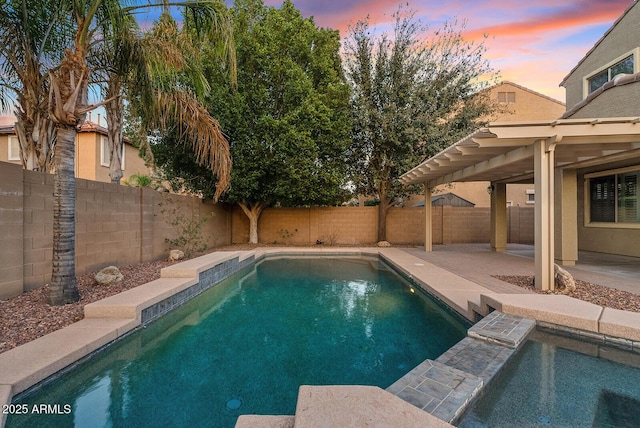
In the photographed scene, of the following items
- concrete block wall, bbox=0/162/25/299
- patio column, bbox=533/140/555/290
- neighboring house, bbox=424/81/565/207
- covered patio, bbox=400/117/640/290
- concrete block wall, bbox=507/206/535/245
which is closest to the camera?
concrete block wall, bbox=0/162/25/299

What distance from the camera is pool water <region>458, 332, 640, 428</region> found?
238 cm

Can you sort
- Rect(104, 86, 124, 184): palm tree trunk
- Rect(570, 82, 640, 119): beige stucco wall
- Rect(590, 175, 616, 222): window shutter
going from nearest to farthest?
Rect(570, 82, 640, 119): beige stucco wall
Rect(104, 86, 124, 184): palm tree trunk
Rect(590, 175, 616, 222): window shutter

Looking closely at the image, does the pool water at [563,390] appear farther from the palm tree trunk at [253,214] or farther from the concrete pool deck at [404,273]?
the palm tree trunk at [253,214]

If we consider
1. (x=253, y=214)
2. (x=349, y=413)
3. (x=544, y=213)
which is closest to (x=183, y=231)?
(x=253, y=214)

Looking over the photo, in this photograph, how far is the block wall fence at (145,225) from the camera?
479 cm

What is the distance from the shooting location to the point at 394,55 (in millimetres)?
12914

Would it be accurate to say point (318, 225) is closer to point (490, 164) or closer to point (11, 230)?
point (490, 164)

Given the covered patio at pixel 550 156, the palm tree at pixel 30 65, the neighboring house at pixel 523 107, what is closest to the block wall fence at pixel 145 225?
the palm tree at pixel 30 65

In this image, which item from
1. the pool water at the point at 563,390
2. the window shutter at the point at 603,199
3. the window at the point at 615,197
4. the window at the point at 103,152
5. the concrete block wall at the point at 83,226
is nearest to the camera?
the pool water at the point at 563,390

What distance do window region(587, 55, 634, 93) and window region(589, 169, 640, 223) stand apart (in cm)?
329

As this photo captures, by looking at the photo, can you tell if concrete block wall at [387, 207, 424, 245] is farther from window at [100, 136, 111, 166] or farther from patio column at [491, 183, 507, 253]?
window at [100, 136, 111, 166]

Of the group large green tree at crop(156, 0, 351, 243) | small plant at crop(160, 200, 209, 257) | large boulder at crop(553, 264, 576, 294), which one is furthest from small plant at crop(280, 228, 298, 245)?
large boulder at crop(553, 264, 576, 294)

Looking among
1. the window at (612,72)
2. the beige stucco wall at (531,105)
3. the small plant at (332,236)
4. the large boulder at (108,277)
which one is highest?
the beige stucco wall at (531,105)

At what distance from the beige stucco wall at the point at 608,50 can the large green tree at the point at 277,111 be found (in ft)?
27.4
